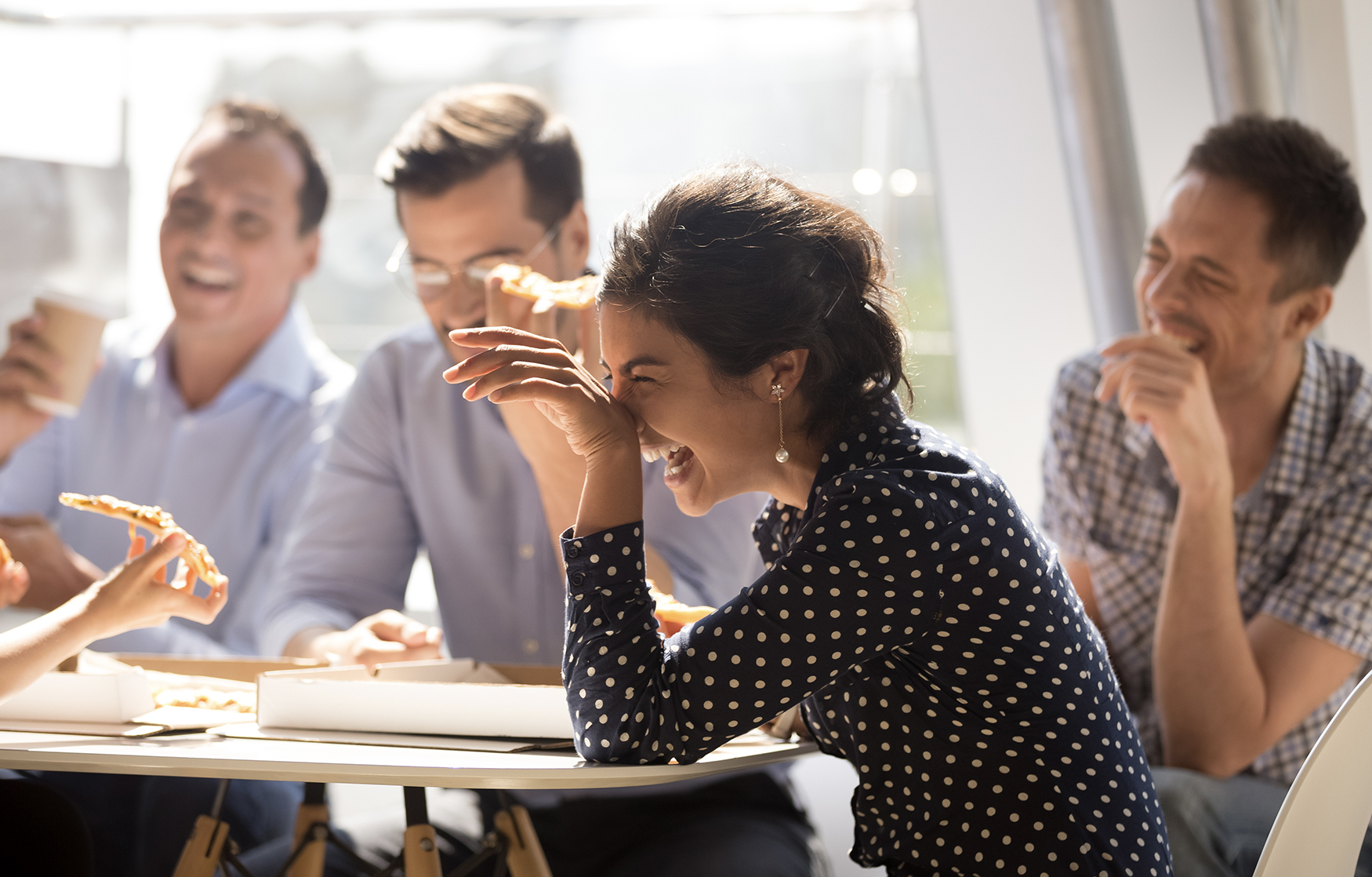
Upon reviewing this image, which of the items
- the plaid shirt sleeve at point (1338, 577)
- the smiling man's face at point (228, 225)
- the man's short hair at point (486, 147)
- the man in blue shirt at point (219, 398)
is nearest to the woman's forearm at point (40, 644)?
the man's short hair at point (486, 147)

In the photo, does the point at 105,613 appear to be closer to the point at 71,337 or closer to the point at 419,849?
the point at 419,849

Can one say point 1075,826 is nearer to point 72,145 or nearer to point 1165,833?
point 1165,833

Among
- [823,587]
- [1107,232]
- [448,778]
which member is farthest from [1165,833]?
[1107,232]

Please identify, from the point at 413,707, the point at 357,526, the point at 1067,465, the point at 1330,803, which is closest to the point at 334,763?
A: the point at 413,707

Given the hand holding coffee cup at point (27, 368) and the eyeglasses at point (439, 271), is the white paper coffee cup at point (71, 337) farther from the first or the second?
the eyeglasses at point (439, 271)

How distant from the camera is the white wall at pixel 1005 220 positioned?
3.01 meters

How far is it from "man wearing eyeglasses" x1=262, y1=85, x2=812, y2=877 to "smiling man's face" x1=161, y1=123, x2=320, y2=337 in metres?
0.69

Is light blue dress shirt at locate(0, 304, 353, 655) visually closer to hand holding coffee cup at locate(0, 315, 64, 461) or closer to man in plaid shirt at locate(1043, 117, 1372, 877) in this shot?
hand holding coffee cup at locate(0, 315, 64, 461)

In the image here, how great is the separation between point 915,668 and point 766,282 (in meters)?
0.45

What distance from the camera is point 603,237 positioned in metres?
1.31

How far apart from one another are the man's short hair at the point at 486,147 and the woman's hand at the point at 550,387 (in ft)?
2.69

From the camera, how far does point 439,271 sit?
1.91 m

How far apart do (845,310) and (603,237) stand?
0.31 meters

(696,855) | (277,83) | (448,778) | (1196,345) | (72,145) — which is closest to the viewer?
(448,778)
